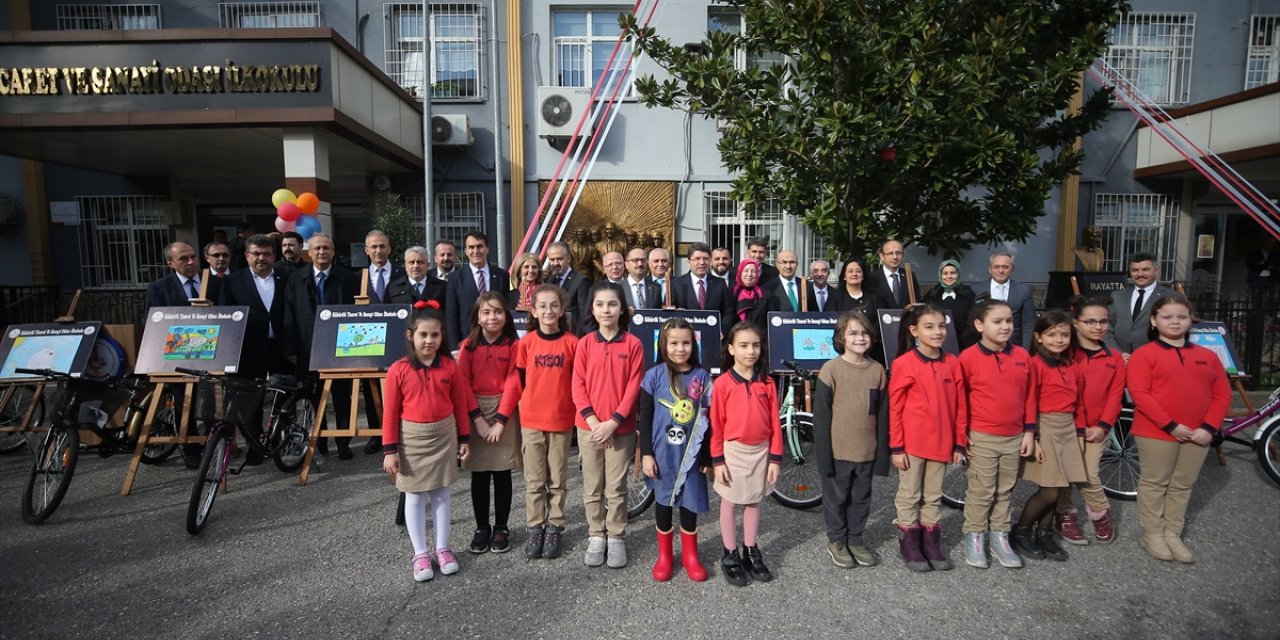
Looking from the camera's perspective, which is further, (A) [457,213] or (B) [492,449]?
(A) [457,213]

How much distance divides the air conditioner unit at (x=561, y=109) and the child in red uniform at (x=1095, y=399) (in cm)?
855

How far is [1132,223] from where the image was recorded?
11.8 m

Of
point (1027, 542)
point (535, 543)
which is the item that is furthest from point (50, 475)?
point (1027, 542)

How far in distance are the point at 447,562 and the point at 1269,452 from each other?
6.29m

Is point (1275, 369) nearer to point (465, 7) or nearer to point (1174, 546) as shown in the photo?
point (1174, 546)

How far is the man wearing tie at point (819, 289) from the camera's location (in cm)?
575

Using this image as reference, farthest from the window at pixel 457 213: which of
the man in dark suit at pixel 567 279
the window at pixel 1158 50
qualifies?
the window at pixel 1158 50

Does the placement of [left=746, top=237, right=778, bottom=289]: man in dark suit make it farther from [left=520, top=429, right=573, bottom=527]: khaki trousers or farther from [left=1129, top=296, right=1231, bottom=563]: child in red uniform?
[left=520, top=429, right=573, bottom=527]: khaki trousers

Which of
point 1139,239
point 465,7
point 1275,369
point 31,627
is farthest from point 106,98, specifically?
point 1139,239

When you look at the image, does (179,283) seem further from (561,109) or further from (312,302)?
(561,109)

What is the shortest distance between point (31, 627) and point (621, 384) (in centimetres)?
316

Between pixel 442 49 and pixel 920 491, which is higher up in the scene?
pixel 442 49

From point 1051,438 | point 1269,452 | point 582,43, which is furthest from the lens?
point 582,43

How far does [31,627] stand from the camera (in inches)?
116
